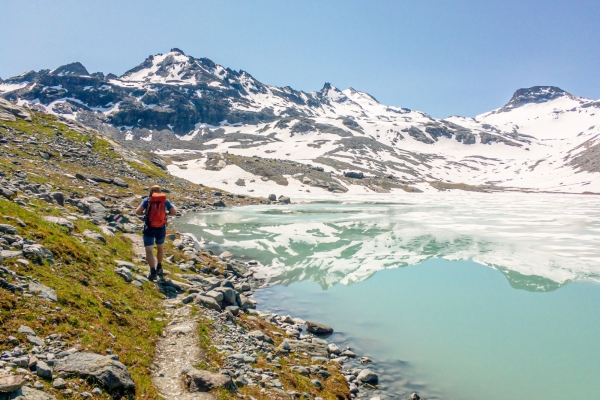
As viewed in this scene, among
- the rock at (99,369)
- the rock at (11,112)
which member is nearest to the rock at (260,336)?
the rock at (99,369)

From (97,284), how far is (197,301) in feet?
10.4

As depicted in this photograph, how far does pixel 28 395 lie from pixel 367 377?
870 centimetres

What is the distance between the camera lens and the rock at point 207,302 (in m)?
12.0

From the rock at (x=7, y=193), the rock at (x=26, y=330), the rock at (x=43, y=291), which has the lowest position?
the rock at (x=26, y=330)

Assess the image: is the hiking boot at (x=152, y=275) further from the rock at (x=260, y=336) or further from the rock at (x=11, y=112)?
the rock at (x=11, y=112)

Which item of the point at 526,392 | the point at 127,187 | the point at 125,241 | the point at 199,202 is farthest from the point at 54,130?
the point at 526,392

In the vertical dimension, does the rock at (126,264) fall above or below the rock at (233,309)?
above

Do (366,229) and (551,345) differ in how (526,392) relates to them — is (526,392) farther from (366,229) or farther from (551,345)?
(366,229)

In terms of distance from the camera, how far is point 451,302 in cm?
1733

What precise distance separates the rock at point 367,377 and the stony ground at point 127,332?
0.10 feet

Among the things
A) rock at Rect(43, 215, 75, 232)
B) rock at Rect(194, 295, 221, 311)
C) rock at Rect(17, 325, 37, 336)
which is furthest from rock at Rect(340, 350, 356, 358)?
rock at Rect(43, 215, 75, 232)

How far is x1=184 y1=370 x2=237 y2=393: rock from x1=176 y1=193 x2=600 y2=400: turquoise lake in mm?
5609

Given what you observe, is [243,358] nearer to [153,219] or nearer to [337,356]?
[337,356]

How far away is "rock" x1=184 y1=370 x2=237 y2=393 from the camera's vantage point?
700 centimetres
